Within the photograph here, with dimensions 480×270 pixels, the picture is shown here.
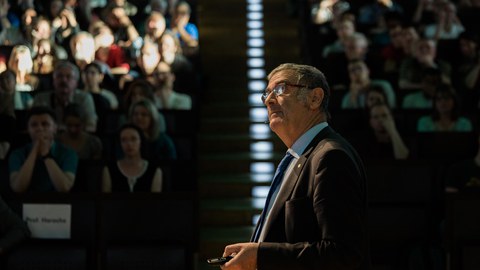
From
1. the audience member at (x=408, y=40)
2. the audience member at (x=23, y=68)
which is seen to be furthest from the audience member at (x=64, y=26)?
the audience member at (x=408, y=40)

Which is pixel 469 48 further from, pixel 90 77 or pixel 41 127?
pixel 41 127

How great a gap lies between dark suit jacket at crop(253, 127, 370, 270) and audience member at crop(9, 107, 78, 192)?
360 cm

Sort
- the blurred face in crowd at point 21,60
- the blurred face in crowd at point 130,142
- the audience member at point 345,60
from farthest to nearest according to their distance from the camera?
1. the audience member at point 345,60
2. the blurred face in crowd at point 21,60
3. the blurred face in crowd at point 130,142

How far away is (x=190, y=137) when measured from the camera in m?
6.92

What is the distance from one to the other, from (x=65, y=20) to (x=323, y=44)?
261 centimetres

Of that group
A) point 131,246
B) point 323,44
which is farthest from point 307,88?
point 323,44

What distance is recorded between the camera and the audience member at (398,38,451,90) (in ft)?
28.0

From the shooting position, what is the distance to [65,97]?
746cm

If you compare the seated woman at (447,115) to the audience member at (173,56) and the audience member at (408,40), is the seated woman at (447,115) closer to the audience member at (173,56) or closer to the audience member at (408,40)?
the audience member at (408,40)

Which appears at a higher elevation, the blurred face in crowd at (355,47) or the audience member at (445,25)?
the audience member at (445,25)

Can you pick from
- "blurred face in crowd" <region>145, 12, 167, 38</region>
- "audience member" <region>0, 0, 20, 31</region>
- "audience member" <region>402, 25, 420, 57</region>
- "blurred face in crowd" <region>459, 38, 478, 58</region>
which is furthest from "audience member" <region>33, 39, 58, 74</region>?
"blurred face in crowd" <region>459, 38, 478, 58</region>

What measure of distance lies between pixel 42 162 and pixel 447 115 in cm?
298

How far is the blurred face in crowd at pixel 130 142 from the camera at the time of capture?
6.02m

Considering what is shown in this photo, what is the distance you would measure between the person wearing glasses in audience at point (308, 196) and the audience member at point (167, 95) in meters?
5.51
